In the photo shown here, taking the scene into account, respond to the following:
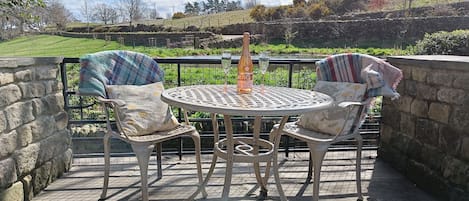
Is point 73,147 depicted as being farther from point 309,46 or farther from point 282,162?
point 309,46

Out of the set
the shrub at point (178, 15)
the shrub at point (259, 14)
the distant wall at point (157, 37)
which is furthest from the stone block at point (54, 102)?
the shrub at point (178, 15)

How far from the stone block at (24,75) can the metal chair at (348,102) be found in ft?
5.19

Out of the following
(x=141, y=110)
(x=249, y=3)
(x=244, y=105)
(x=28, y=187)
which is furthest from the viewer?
(x=249, y=3)

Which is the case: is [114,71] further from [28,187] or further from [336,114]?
[336,114]

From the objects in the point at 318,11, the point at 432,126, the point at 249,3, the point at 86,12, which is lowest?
the point at 432,126

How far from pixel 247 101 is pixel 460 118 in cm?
136

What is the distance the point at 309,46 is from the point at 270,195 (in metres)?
25.3

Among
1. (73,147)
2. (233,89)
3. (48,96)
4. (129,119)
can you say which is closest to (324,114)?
(233,89)

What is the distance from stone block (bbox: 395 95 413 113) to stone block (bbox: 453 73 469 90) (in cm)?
50

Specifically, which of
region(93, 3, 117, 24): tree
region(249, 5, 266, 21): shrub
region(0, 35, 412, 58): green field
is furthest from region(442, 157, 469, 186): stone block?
region(93, 3, 117, 24): tree

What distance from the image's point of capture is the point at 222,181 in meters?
2.48

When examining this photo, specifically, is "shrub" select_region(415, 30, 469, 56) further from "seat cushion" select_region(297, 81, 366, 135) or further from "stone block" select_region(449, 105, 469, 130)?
"seat cushion" select_region(297, 81, 366, 135)

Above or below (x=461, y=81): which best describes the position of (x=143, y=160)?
below

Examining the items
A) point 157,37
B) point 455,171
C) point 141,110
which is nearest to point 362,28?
point 157,37
